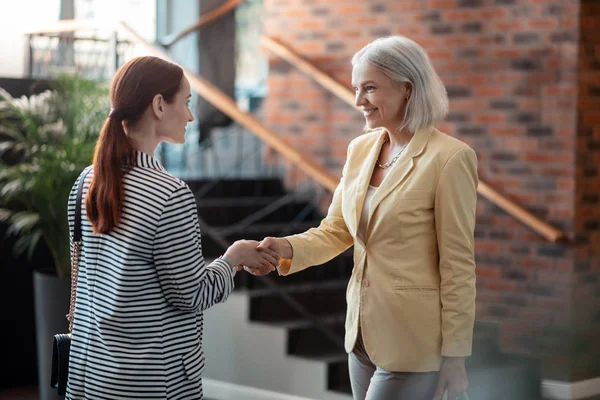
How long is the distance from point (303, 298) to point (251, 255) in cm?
297

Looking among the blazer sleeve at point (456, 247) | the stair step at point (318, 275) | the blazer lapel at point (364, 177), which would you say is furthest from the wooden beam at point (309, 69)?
the blazer sleeve at point (456, 247)

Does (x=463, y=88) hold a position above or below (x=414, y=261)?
above

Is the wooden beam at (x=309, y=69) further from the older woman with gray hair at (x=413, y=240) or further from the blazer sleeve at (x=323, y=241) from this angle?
the older woman with gray hair at (x=413, y=240)

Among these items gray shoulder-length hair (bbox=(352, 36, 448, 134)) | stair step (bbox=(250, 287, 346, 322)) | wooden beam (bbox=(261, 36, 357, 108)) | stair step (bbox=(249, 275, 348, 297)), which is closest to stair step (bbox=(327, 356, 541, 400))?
stair step (bbox=(250, 287, 346, 322))

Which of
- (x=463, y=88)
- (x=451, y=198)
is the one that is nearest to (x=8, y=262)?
(x=463, y=88)

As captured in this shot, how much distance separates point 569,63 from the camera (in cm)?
514

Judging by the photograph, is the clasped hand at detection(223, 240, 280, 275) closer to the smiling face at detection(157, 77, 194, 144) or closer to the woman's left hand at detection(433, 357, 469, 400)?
the smiling face at detection(157, 77, 194, 144)

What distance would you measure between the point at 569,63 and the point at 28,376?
361cm

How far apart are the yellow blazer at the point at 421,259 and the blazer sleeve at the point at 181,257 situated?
48cm

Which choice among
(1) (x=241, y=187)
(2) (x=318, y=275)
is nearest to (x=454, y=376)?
(2) (x=318, y=275)

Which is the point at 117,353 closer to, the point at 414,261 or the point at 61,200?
the point at 414,261

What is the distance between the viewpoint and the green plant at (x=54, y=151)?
15.6 feet

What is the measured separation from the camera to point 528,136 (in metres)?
5.35

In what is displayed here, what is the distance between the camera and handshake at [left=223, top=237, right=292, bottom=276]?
2.53 meters
